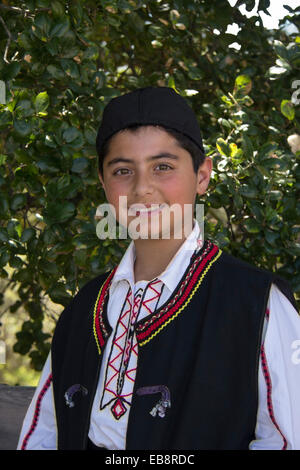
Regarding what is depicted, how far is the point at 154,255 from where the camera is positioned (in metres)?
1.69

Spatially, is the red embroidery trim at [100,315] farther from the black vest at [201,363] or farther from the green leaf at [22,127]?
the green leaf at [22,127]

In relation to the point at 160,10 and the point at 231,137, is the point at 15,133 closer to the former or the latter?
the point at 231,137

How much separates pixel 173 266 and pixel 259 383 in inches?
14.2

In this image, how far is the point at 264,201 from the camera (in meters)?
2.41

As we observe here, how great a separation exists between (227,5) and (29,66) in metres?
0.87

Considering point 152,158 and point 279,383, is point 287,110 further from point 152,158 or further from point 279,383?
point 279,383

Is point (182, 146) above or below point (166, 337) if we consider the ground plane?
above

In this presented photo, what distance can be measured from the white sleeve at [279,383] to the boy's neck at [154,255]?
31cm

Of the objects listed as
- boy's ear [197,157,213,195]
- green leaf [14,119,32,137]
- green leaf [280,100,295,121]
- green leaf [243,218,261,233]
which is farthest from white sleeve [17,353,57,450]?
green leaf [280,100,295,121]

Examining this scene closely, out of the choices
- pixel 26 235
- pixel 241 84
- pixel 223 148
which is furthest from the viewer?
pixel 241 84

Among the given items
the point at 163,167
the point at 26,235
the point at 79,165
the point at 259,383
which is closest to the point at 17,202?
the point at 26,235

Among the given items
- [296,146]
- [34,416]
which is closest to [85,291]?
[34,416]

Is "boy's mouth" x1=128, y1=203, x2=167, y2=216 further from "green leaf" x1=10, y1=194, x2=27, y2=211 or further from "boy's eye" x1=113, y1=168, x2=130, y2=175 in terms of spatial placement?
"green leaf" x1=10, y1=194, x2=27, y2=211
